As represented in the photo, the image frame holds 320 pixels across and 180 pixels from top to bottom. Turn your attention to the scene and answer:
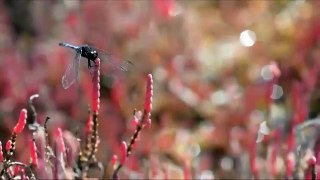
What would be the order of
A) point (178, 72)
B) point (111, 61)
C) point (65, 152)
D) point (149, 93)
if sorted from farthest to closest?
1. point (178, 72)
2. point (111, 61)
3. point (65, 152)
4. point (149, 93)

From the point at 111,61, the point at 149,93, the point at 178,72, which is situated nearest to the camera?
the point at 149,93

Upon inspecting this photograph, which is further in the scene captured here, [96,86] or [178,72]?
[178,72]

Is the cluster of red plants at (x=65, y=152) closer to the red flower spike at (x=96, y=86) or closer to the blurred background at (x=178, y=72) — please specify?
the red flower spike at (x=96, y=86)

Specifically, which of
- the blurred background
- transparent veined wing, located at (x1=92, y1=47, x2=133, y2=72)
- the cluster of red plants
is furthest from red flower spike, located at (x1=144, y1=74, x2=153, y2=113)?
the blurred background

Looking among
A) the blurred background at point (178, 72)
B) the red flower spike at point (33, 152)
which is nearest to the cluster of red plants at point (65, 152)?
the red flower spike at point (33, 152)

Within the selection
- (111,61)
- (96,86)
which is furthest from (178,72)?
(96,86)

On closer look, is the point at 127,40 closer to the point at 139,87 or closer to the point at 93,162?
the point at 139,87

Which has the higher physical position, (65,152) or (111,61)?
(111,61)

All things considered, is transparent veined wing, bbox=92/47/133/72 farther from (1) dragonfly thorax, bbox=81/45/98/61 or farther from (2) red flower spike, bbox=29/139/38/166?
(2) red flower spike, bbox=29/139/38/166

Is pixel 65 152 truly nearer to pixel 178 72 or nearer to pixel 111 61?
pixel 111 61
